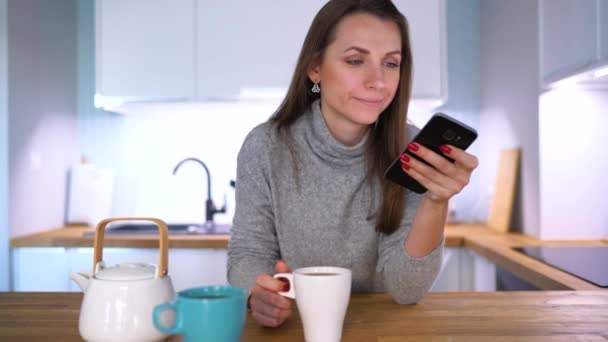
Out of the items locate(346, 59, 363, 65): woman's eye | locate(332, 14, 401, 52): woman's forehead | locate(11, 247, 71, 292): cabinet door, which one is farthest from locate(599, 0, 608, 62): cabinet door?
locate(11, 247, 71, 292): cabinet door

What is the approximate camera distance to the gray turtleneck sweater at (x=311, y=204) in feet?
3.99

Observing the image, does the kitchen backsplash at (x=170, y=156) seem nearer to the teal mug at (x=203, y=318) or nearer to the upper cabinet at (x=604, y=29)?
the upper cabinet at (x=604, y=29)

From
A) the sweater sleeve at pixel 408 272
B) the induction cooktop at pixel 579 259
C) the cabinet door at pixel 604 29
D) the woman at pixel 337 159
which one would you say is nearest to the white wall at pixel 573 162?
the induction cooktop at pixel 579 259

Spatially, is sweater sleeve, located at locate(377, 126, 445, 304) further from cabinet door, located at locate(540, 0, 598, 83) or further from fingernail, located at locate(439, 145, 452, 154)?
cabinet door, located at locate(540, 0, 598, 83)

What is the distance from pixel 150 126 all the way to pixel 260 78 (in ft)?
2.48

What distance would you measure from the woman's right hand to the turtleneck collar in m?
0.50

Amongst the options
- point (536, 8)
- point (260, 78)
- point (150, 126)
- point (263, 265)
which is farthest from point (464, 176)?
point (150, 126)

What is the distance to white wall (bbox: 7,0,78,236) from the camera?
2305mm

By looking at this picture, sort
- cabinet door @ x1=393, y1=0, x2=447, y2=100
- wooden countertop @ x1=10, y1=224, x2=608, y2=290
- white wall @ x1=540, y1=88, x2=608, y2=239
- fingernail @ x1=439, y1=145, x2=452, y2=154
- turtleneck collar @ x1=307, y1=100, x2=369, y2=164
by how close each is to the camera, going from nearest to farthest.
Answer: fingernail @ x1=439, y1=145, x2=452, y2=154
turtleneck collar @ x1=307, y1=100, x2=369, y2=164
wooden countertop @ x1=10, y1=224, x2=608, y2=290
white wall @ x1=540, y1=88, x2=608, y2=239
cabinet door @ x1=393, y1=0, x2=447, y2=100

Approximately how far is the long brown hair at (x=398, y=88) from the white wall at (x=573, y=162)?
1017mm

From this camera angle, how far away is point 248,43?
2.45m

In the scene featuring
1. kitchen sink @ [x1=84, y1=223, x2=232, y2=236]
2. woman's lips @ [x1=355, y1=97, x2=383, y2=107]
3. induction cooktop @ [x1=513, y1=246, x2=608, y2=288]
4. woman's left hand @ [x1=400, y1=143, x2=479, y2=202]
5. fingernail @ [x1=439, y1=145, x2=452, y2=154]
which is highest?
woman's lips @ [x1=355, y1=97, x2=383, y2=107]

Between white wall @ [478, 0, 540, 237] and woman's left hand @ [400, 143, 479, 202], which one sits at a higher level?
white wall @ [478, 0, 540, 237]

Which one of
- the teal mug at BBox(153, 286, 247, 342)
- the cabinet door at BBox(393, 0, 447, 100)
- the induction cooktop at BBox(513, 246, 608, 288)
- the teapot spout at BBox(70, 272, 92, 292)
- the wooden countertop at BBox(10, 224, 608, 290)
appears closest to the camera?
the teal mug at BBox(153, 286, 247, 342)
